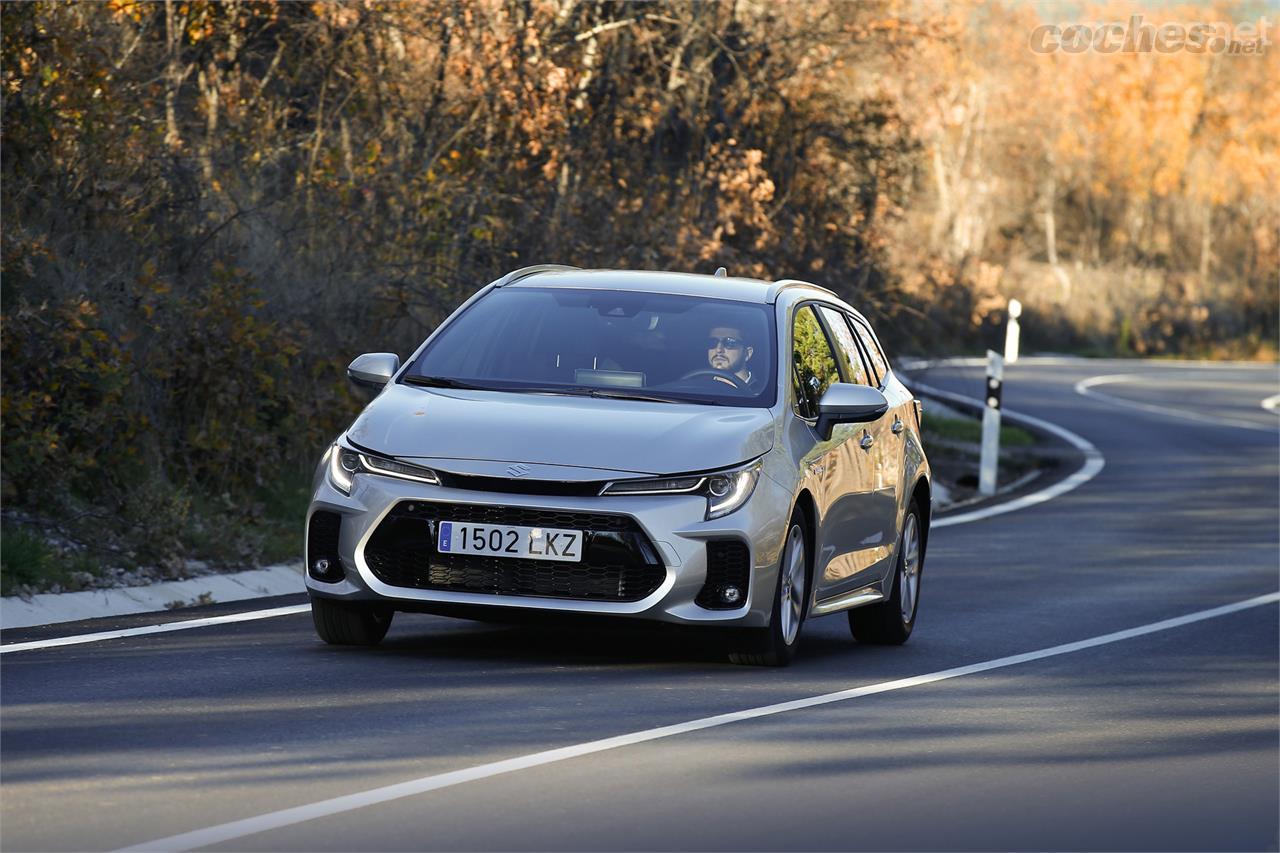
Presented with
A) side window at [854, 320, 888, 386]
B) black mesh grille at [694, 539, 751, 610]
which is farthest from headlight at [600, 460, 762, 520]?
side window at [854, 320, 888, 386]

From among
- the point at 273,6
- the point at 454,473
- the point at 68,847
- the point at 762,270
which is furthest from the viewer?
the point at 762,270

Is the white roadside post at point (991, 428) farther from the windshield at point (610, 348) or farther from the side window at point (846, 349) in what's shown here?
the windshield at point (610, 348)

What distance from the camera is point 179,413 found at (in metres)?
14.3

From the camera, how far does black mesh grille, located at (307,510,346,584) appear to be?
9445mm

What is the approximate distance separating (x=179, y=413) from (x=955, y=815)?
8239 mm

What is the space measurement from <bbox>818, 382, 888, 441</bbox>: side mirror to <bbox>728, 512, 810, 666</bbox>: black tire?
494 mm

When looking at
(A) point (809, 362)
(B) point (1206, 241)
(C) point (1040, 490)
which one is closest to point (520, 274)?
(A) point (809, 362)

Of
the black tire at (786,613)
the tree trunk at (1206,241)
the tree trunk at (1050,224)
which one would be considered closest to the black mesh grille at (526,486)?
the black tire at (786,613)

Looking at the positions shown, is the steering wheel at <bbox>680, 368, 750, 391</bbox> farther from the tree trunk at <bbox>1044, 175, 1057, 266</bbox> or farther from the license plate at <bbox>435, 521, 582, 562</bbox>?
the tree trunk at <bbox>1044, 175, 1057, 266</bbox>

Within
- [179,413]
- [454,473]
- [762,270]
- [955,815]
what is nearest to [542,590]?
[454,473]

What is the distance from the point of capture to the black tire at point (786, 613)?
978 centimetres

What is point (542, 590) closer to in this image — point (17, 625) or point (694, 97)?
point (17, 625)

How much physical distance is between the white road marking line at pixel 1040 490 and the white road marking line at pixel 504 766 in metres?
6.47

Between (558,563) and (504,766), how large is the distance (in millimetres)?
1920
